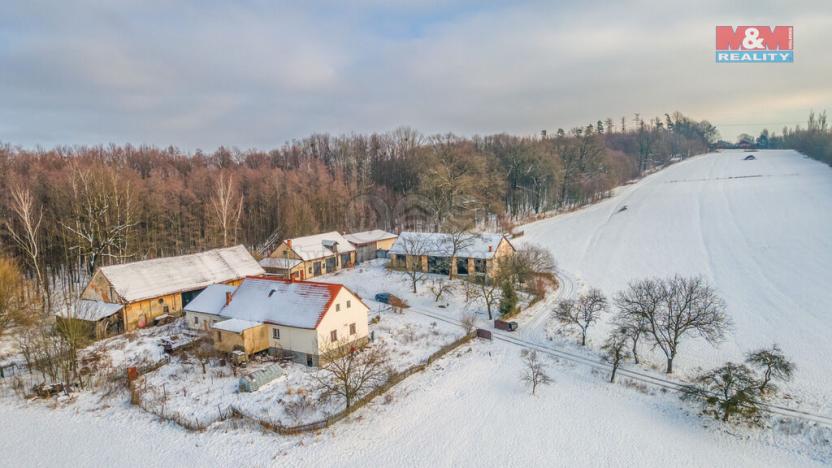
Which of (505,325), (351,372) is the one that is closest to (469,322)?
(505,325)

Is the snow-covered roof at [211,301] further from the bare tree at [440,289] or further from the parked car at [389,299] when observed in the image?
the bare tree at [440,289]

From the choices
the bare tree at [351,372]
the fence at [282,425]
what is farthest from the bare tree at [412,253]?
the fence at [282,425]

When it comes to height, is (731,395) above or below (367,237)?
below

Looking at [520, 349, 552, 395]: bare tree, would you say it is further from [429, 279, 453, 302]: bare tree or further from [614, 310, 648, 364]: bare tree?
[429, 279, 453, 302]: bare tree

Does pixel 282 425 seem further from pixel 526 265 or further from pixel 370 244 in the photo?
pixel 370 244

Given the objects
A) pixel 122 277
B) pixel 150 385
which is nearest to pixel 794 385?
pixel 150 385

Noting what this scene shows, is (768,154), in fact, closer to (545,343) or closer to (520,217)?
(520,217)

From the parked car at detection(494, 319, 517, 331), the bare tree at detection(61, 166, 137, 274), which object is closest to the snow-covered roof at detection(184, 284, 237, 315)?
the bare tree at detection(61, 166, 137, 274)
